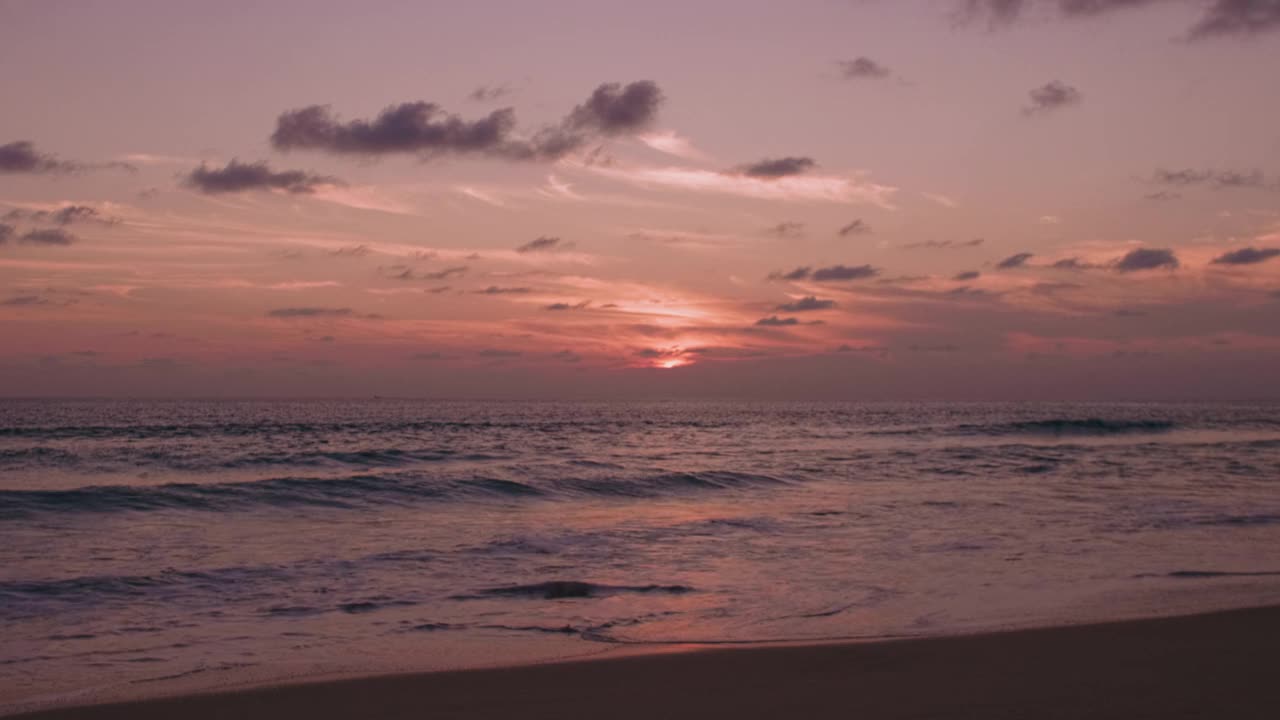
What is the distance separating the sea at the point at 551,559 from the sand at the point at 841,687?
26.1 inches

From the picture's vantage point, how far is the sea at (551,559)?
895 centimetres

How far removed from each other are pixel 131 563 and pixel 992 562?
1197cm

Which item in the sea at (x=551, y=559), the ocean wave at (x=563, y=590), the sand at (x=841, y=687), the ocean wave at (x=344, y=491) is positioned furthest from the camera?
the ocean wave at (x=344, y=491)

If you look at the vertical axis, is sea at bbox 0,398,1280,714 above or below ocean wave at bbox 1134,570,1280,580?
below

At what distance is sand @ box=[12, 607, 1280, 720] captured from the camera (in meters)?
6.31

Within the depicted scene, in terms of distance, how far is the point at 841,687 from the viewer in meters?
6.92

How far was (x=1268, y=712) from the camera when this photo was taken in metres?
6.00

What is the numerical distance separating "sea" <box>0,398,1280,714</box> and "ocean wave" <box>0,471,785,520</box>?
0.12 meters

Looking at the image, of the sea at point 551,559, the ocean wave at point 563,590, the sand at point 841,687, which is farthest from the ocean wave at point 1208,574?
the ocean wave at point 563,590

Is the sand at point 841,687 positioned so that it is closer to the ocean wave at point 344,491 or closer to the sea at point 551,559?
the sea at point 551,559

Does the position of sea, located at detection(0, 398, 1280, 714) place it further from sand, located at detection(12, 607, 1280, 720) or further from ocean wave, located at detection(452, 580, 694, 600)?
sand, located at detection(12, 607, 1280, 720)

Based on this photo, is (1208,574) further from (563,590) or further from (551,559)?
(551,559)

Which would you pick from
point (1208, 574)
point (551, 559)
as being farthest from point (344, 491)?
point (1208, 574)

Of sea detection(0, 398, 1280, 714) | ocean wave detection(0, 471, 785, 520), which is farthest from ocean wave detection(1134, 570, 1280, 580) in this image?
ocean wave detection(0, 471, 785, 520)
